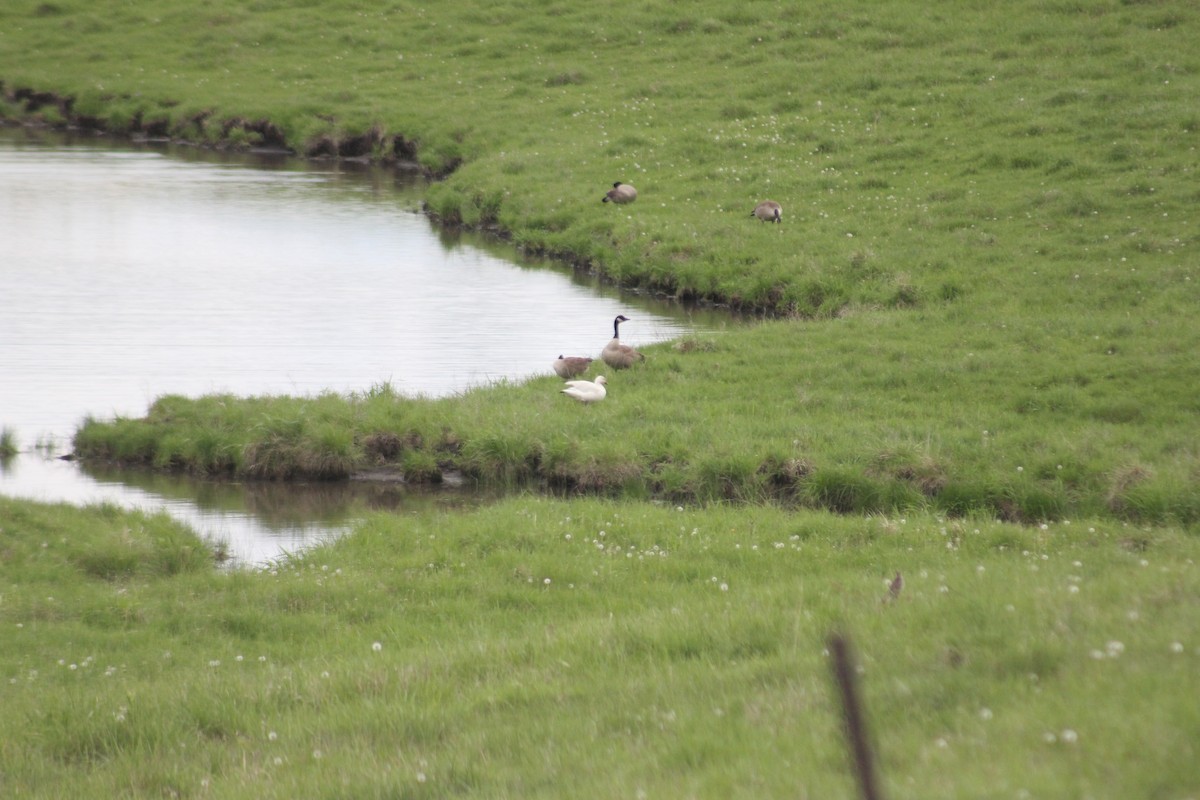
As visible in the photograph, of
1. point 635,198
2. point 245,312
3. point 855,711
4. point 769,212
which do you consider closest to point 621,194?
point 635,198

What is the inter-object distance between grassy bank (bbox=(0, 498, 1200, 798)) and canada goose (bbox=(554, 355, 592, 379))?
6292mm

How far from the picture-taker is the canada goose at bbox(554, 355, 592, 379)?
66.4ft

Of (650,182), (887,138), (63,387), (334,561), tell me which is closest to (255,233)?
(650,182)

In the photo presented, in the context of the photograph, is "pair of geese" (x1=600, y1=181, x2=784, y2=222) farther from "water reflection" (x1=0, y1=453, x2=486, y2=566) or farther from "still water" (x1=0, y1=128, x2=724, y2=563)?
"water reflection" (x1=0, y1=453, x2=486, y2=566)

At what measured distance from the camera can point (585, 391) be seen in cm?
1861

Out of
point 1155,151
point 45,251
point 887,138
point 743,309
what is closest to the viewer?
point 743,309

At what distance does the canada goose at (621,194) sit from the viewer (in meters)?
32.0

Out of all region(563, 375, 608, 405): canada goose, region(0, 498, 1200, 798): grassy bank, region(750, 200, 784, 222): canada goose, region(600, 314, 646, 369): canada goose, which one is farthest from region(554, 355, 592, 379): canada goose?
region(750, 200, 784, 222): canada goose

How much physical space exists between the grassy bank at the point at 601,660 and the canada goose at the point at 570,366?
20.6 feet

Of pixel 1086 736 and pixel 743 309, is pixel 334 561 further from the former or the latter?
pixel 743 309

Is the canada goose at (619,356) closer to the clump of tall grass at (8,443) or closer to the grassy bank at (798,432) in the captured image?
the grassy bank at (798,432)

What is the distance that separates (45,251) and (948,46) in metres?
29.5

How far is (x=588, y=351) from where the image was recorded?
76.3ft

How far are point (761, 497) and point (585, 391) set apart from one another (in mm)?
3849
